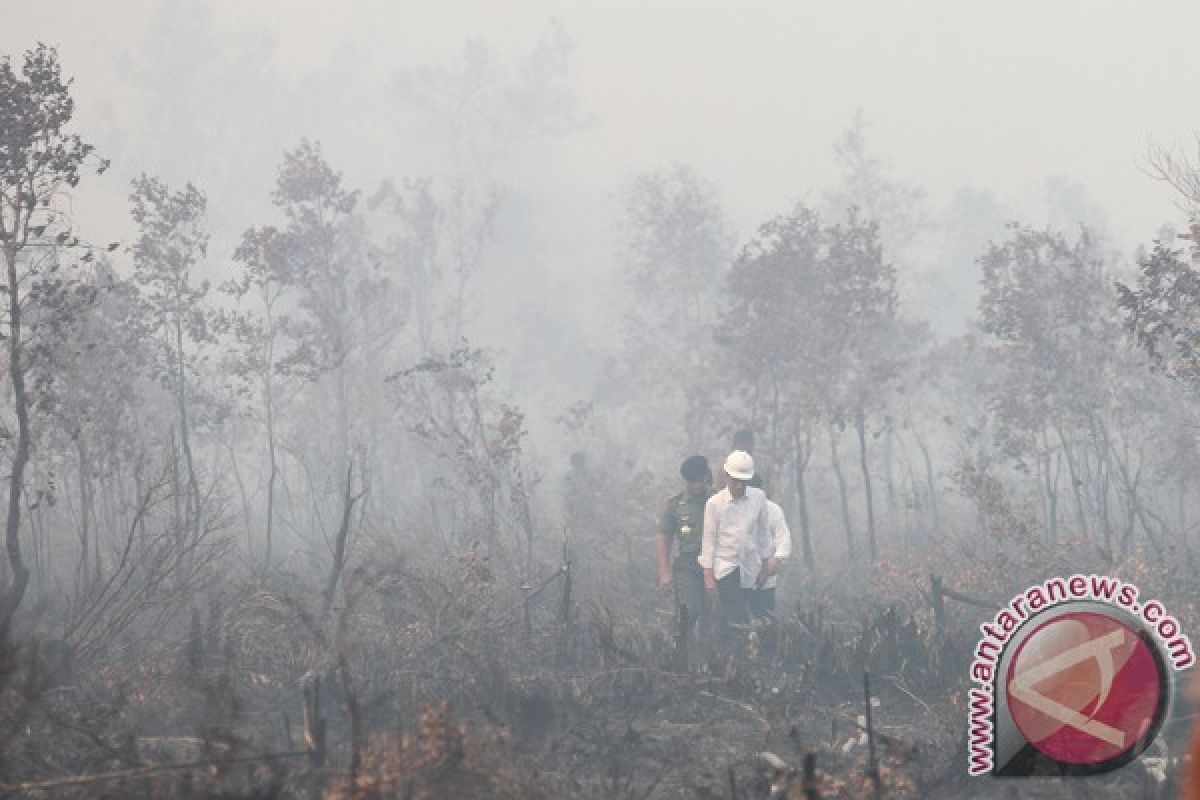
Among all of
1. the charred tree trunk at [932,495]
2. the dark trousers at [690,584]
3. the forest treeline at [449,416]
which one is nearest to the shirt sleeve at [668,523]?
the dark trousers at [690,584]

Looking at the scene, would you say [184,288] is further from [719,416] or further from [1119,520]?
[1119,520]

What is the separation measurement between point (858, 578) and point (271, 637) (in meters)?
8.91

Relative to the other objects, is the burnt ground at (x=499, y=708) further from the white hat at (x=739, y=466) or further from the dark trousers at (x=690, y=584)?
the white hat at (x=739, y=466)

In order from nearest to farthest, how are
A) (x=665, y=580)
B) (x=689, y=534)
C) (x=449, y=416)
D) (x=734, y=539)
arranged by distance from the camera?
(x=734, y=539) → (x=665, y=580) → (x=689, y=534) → (x=449, y=416)

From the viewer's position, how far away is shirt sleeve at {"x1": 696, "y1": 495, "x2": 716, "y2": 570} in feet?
28.1

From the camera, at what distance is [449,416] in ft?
63.7

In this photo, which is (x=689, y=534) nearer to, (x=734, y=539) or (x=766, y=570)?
(x=734, y=539)

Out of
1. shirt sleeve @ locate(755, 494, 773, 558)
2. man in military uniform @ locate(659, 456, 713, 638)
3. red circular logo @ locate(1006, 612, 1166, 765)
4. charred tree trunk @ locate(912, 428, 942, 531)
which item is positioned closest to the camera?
red circular logo @ locate(1006, 612, 1166, 765)

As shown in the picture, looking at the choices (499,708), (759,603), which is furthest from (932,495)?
(499,708)

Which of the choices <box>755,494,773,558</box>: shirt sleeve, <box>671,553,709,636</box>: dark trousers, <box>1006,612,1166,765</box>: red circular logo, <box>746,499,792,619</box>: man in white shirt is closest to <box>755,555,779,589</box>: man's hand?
<box>746,499,792,619</box>: man in white shirt

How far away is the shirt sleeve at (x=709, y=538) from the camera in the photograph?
8555mm

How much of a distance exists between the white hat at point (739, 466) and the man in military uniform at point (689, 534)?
2.20ft

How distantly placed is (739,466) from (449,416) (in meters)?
11.8

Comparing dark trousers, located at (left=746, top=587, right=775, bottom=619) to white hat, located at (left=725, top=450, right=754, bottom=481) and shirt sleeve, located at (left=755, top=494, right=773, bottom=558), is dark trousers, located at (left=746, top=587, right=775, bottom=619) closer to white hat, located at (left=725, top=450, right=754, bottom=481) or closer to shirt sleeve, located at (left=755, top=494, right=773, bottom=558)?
shirt sleeve, located at (left=755, top=494, right=773, bottom=558)
